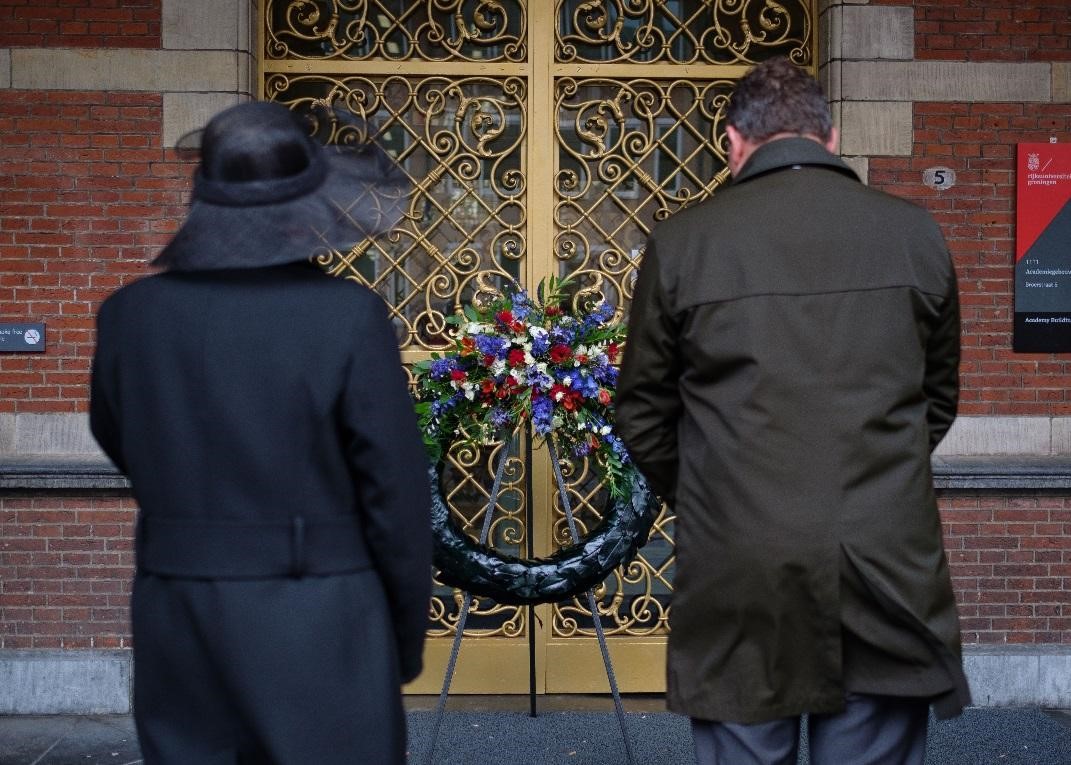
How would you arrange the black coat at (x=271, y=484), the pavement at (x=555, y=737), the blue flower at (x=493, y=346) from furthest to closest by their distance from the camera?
the pavement at (x=555, y=737), the blue flower at (x=493, y=346), the black coat at (x=271, y=484)

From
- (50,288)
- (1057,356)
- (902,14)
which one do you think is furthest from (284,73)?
(1057,356)

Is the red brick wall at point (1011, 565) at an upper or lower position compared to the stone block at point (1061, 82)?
lower

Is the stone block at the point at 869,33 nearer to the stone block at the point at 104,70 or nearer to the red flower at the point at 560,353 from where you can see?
the red flower at the point at 560,353

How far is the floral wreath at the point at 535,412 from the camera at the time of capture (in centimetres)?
493

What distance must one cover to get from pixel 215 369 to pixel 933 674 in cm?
164

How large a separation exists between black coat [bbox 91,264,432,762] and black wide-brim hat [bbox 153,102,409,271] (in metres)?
0.06

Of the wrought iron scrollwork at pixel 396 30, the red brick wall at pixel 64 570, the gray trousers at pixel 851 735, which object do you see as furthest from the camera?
the wrought iron scrollwork at pixel 396 30

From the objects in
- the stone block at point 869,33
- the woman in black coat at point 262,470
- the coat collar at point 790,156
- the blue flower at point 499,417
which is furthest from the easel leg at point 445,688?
the stone block at point 869,33

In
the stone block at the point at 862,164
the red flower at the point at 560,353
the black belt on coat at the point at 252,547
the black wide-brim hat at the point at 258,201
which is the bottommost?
the black belt on coat at the point at 252,547

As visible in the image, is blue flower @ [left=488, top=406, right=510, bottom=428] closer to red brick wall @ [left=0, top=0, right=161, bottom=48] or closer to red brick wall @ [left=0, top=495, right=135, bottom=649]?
red brick wall @ [left=0, top=495, right=135, bottom=649]

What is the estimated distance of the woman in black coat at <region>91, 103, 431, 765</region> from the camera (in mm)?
2557

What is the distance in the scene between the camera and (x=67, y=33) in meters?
5.96

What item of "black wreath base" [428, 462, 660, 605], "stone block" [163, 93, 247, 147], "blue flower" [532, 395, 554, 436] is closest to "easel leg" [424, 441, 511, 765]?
"black wreath base" [428, 462, 660, 605]

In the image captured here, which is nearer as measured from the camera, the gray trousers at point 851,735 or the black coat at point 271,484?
the black coat at point 271,484
